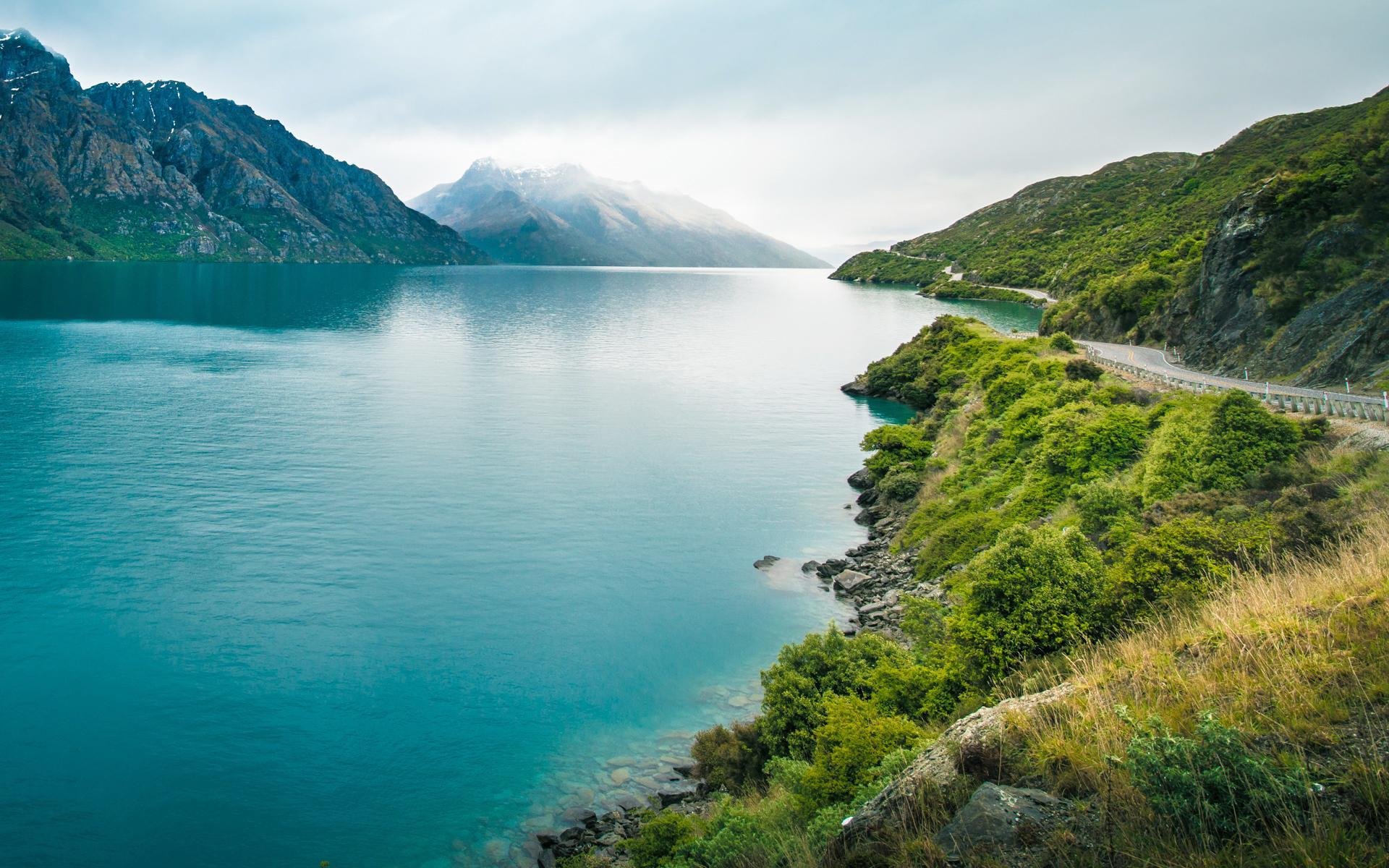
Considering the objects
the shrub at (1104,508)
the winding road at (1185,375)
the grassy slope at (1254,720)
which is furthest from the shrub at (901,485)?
the grassy slope at (1254,720)

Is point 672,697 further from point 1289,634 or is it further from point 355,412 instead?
point 355,412

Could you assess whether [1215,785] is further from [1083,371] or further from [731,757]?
[1083,371]

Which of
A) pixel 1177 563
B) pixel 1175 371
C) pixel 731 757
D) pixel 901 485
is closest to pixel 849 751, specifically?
pixel 731 757

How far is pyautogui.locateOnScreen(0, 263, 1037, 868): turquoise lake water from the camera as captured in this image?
2422 cm

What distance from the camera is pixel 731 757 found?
2450 cm

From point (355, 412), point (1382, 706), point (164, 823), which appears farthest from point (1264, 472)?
point (355, 412)

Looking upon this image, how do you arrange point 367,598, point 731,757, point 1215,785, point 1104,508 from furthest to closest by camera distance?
point 367,598 → point 1104,508 → point 731,757 → point 1215,785

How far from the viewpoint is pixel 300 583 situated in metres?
37.9

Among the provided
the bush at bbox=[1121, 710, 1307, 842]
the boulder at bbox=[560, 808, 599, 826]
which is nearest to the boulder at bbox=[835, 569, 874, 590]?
the boulder at bbox=[560, 808, 599, 826]

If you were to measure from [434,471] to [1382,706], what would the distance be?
5482cm

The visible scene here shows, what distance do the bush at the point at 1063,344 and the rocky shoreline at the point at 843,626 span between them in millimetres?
26670

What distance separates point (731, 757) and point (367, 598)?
70.0ft

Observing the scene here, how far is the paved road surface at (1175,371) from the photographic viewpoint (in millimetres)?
40156

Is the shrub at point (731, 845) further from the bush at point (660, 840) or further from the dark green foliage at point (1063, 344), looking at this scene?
the dark green foliage at point (1063, 344)
